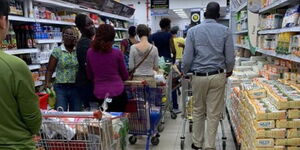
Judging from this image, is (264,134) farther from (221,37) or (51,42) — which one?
(51,42)

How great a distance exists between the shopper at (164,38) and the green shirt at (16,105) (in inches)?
171

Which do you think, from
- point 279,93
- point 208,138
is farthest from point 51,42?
point 279,93

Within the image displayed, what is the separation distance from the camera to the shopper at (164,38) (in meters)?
A: 5.77

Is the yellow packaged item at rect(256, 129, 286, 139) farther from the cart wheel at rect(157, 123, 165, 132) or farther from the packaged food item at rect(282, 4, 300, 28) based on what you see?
the cart wheel at rect(157, 123, 165, 132)

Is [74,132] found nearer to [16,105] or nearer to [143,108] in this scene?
[16,105]

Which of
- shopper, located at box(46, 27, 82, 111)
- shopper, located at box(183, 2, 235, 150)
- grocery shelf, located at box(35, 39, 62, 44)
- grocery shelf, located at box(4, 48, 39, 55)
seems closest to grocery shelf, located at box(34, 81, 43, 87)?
grocery shelf, located at box(4, 48, 39, 55)

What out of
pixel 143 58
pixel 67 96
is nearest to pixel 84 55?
pixel 67 96

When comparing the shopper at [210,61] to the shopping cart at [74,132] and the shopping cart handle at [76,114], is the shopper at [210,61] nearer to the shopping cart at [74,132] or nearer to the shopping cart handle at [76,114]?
the shopping cart at [74,132]

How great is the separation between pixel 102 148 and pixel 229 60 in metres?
2.02

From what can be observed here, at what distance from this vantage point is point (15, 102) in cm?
151

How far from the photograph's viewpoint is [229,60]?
3.49 m

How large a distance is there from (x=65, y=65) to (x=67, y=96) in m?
0.39

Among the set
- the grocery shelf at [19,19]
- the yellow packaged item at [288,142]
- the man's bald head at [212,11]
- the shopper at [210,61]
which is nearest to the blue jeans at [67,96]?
the grocery shelf at [19,19]

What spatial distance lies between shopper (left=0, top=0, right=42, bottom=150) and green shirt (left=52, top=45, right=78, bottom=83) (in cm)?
191
